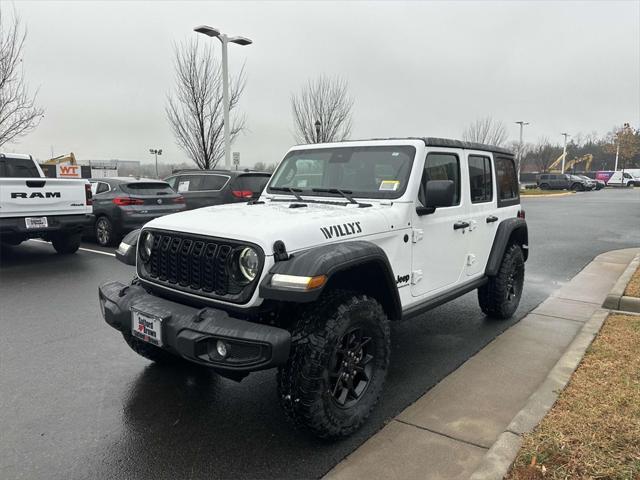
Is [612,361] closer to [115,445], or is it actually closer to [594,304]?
[594,304]

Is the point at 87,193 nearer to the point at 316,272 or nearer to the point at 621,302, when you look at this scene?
the point at 316,272

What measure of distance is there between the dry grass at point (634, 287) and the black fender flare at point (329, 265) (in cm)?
414

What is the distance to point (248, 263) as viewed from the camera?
9.30 ft

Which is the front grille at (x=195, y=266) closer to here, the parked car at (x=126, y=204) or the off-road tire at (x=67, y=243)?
the off-road tire at (x=67, y=243)

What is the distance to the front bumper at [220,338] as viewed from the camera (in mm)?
2555

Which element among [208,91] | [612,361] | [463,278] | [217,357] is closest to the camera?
[217,357]

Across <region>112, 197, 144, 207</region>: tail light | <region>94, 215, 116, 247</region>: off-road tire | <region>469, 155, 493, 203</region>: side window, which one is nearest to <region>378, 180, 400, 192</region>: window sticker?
<region>469, 155, 493, 203</region>: side window

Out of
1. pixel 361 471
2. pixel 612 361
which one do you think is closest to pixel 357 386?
pixel 361 471

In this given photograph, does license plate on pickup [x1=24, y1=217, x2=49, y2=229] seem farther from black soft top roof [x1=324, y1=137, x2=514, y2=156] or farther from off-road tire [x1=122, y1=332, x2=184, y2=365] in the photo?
black soft top roof [x1=324, y1=137, x2=514, y2=156]

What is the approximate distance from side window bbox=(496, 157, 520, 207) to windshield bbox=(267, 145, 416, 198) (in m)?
1.81

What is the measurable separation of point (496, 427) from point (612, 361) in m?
1.51

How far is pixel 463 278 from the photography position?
4.52 meters

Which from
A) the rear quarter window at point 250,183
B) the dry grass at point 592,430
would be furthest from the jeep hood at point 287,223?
the rear quarter window at point 250,183

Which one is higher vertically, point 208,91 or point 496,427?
point 208,91
